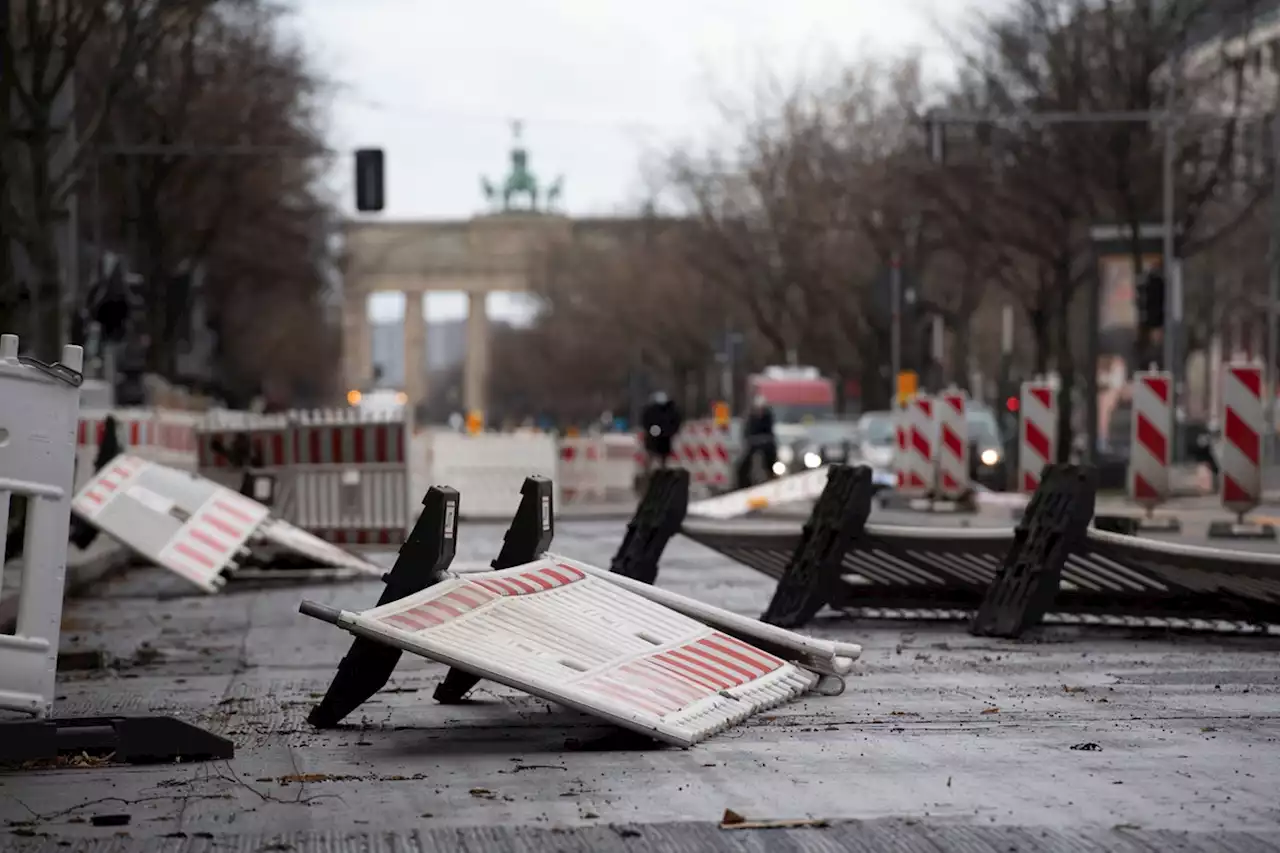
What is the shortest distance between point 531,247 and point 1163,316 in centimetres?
7684

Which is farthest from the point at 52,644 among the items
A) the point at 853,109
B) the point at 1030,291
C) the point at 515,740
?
the point at 853,109

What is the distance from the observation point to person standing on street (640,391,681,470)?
4500 cm

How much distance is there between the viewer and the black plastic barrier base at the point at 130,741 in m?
8.75

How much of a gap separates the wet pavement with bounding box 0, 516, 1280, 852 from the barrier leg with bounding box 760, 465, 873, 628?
5.10 feet

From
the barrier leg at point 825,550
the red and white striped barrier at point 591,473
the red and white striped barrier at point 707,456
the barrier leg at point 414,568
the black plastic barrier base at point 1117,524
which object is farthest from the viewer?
the red and white striped barrier at point 591,473

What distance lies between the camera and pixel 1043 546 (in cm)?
1397

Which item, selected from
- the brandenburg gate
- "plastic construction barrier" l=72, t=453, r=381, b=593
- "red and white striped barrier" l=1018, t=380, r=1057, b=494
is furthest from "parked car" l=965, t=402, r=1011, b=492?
the brandenburg gate

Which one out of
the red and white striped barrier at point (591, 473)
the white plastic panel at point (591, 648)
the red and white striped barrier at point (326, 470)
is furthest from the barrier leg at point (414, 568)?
the red and white striped barrier at point (591, 473)

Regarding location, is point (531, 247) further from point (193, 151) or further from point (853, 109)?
point (193, 151)

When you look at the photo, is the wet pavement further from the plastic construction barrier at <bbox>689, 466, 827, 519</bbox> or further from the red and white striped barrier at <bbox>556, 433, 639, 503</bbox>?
the red and white striped barrier at <bbox>556, 433, 639, 503</bbox>

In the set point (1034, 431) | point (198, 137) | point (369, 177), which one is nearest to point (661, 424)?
point (369, 177)

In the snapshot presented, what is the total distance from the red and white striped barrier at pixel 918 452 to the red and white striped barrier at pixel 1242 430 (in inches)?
345

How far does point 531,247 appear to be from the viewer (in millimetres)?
118125

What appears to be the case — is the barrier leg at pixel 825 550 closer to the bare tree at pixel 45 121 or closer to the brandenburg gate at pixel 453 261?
the bare tree at pixel 45 121
